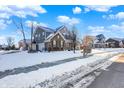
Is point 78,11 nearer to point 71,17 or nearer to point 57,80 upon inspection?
point 71,17

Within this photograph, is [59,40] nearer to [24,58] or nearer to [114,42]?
[24,58]

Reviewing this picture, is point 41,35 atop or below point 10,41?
atop

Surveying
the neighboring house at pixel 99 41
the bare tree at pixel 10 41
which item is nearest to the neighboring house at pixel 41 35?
the bare tree at pixel 10 41

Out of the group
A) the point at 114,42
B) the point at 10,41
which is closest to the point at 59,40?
the point at 10,41

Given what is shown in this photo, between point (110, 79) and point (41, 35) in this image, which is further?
point (41, 35)

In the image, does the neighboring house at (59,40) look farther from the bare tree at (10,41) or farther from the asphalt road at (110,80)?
the asphalt road at (110,80)

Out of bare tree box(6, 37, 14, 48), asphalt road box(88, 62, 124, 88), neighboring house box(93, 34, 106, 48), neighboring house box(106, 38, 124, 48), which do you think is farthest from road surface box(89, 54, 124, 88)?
bare tree box(6, 37, 14, 48)

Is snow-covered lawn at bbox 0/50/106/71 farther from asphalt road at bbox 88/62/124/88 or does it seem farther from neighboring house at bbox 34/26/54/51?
asphalt road at bbox 88/62/124/88
